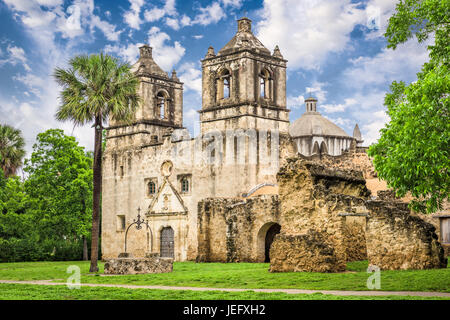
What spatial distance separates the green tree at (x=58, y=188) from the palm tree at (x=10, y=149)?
609 centimetres

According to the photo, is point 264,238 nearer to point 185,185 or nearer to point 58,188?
point 185,185

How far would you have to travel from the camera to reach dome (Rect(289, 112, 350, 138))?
6569cm

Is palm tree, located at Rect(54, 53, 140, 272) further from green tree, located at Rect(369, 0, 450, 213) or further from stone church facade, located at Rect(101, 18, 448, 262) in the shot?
green tree, located at Rect(369, 0, 450, 213)

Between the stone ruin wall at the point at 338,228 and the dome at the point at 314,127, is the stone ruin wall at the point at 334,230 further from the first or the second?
the dome at the point at 314,127

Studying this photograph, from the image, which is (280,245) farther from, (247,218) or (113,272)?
(247,218)

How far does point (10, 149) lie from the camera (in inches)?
1961

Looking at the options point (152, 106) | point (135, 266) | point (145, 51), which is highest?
point (145, 51)

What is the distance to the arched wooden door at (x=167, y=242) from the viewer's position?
131ft

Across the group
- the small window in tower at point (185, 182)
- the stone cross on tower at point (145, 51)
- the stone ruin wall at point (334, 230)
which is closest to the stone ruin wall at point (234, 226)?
the small window in tower at point (185, 182)

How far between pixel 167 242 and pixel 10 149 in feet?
56.4

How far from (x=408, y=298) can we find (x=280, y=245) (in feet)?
25.8

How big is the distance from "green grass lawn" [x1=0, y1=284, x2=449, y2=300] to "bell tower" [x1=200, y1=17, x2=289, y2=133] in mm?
22970

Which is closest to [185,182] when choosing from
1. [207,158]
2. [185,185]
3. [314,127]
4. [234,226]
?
[185,185]

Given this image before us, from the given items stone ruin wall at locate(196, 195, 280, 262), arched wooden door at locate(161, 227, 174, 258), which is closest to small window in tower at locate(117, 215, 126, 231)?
arched wooden door at locate(161, 227, 174, 258)
